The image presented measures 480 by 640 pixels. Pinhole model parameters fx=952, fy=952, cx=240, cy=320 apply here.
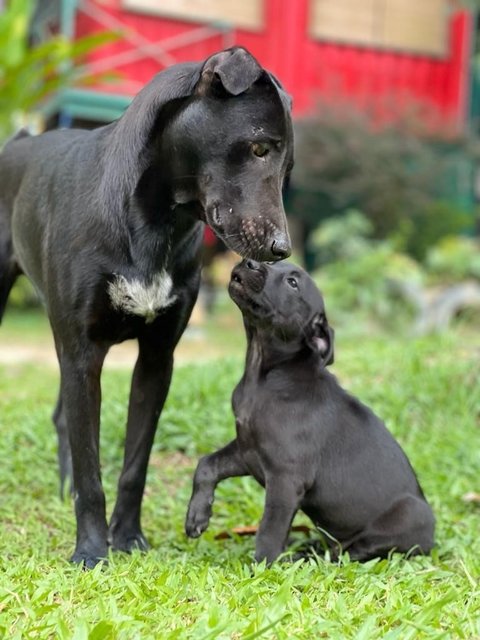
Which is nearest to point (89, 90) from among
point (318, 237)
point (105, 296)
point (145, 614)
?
point (318, 237)

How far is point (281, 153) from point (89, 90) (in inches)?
400

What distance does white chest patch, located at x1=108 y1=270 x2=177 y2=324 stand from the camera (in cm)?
354

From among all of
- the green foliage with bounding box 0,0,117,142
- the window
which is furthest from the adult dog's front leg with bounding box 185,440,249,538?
the window

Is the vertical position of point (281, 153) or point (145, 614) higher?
point (281, 153)

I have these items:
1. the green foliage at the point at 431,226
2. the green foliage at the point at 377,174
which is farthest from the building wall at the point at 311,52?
the green foliage at the point at 431,226

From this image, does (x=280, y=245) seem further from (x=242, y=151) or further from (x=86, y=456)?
(x=86, y=456)

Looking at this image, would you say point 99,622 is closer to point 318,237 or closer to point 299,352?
point 299,352

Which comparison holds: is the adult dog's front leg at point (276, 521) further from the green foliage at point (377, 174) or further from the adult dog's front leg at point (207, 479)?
the green foliage at point (377, 174)

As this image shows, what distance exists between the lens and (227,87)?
3197mm

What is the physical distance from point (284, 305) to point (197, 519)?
3.10 ft

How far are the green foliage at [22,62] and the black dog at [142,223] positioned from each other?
7.61 meters

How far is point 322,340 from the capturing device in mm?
4055

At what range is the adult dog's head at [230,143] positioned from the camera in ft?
10.7

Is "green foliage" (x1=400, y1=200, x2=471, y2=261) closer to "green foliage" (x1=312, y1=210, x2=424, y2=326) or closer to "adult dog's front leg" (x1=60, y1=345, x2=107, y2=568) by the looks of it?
"green foliage" (x1=312, y1=210, x2=424, y2=326)
